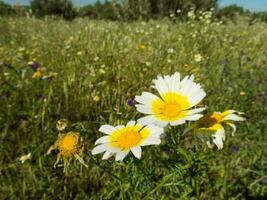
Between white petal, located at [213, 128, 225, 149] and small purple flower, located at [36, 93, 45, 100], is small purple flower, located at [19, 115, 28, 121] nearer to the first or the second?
small purple flower, located at [36, 93, 45, 100]

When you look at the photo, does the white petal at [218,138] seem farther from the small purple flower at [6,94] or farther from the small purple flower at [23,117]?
the small purple flower at [6,94]

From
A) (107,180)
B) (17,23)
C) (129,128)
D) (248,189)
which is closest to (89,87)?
(107,180)

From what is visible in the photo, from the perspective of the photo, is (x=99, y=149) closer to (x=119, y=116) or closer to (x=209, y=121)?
(x=209, y=121)

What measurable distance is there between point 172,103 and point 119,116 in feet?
3.98

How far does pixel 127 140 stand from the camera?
1035mm

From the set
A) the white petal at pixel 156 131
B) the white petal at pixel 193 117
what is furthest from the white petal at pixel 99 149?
the white petal at pixel 193 117

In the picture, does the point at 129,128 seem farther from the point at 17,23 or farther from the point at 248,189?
the point at 17,23

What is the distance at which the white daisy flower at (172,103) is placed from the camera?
0.92 m

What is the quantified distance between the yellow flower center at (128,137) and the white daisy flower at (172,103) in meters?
0.08

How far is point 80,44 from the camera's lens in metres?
3.70

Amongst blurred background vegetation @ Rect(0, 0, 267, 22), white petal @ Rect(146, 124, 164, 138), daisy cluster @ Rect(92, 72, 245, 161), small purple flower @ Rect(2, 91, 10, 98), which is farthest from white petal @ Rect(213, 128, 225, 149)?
blurred background vegetation @ Rect(0, 0, 267, 22)

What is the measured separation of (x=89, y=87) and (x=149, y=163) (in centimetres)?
127

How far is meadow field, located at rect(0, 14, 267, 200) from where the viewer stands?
1450 millimetres

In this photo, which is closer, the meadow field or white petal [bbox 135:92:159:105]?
white petal [bbox 135:92:159:105]
